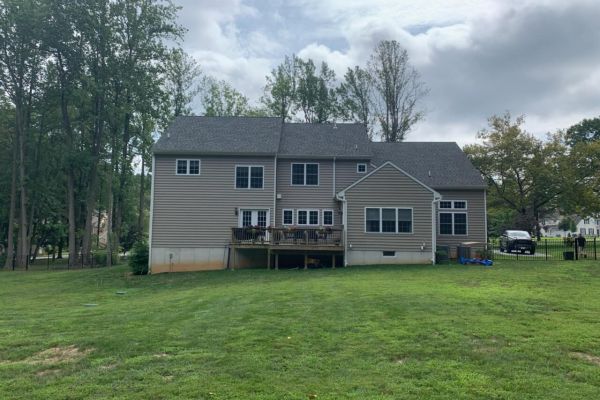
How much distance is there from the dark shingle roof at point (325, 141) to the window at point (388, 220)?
3718 millimetres

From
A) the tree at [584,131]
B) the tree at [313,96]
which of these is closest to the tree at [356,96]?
the tree at [313,96]

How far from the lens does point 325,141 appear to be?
24094 mm

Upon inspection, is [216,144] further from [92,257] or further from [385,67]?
[385,67]

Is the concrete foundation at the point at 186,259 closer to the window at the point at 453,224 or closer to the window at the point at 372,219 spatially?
the window at the point at 372,219

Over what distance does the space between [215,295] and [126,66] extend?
23680 mm

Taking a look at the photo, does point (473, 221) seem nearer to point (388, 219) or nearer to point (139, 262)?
point (388, 219)

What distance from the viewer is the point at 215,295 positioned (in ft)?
39.4

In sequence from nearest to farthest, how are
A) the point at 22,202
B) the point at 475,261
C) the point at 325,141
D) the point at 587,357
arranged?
the point at 587,357 → the point at 475,261 → the point at 325,141 → the point at 22,202

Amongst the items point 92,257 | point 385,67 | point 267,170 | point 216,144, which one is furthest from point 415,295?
point 385,67

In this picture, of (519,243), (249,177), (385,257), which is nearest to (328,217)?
(385,257)

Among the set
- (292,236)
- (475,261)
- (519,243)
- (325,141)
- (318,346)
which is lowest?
(318,346)

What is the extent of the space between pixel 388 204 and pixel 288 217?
17.4ft

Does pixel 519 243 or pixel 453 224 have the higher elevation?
pixel 453 224

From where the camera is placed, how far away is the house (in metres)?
20.5
